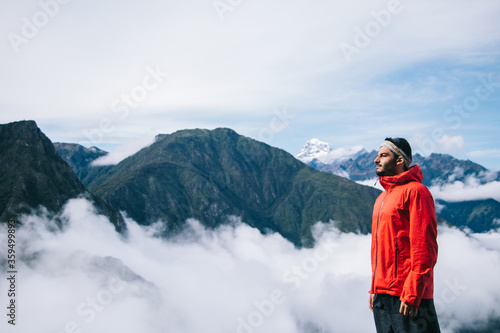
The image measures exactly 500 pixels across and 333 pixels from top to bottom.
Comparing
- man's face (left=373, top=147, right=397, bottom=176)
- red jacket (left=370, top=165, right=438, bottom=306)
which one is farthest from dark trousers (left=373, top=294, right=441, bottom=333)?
man's face (left=373, top=147, right=397, bottom=176)

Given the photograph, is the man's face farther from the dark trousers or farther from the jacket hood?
the dark trousers

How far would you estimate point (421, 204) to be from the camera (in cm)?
625

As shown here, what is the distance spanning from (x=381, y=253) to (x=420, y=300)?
4.14 feet

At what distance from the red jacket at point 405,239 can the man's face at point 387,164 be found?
180mm

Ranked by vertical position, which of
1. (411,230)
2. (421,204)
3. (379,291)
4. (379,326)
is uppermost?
(421,204)

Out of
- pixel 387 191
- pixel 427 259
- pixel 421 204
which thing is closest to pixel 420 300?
pixel 427 259

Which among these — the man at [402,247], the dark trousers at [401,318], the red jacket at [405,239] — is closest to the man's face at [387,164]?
the man at [402,247]

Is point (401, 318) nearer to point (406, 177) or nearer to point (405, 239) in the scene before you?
point (405, 239)

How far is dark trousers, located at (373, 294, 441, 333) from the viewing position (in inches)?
249

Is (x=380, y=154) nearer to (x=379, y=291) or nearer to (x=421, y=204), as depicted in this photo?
(x=421, y=204)

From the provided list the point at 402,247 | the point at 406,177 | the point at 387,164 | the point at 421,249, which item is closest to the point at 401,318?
the point at 402,247

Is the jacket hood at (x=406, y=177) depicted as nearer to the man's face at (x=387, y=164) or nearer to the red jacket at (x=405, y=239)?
the red jacket at (x=405, y=239)

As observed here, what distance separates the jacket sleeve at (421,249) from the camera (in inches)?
238

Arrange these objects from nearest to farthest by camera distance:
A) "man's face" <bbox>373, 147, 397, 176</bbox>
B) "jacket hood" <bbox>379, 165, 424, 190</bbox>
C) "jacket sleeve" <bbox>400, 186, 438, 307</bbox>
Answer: "jacket sleeve" <bbox>400, 186, 438, 307</bbox>
"jacket hood" <bbox>379, 165, 424, 190</bbox>
"man's face" <bbox>373, 147, 397, 176</bbox>
